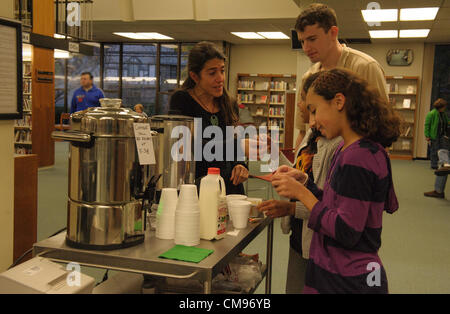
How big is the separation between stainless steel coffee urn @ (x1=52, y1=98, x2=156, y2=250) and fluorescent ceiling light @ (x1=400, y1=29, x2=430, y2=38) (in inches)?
404

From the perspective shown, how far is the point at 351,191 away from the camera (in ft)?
4.04

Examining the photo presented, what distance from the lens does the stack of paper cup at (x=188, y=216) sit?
1.44 metres

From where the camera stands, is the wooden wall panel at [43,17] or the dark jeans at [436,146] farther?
the dark jeans at [436,146]

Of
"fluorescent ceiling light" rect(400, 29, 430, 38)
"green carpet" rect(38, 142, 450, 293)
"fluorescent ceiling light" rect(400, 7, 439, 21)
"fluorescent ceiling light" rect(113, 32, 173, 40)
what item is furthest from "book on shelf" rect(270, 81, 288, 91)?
"green carpet" rect(38, 142, 450, 293)

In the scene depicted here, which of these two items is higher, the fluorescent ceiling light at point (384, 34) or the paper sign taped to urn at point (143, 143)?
the fluorescent ceiling light at point (384, 34)

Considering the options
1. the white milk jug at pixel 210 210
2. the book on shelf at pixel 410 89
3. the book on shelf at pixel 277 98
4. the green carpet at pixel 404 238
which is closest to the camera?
the white milk jug at pixel 210 210

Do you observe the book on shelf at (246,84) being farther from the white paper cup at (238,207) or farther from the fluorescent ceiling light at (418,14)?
the white paper cup at (238,207)

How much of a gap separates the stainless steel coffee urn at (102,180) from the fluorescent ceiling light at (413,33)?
10268 mm

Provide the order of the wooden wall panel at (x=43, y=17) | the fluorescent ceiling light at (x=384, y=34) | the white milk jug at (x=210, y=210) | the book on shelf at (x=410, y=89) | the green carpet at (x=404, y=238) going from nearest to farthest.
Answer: the white milk jug at (x=210, y=210), the green carpet at (x=404, y=238), the wooden wall panel at (x=43, y=17), the fluorescent ceiling light at (x=384, y=34), the book on shelf at (x=410, y=89)

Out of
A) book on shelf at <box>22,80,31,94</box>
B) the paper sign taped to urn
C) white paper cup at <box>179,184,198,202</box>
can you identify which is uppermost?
book on shelf at <box>22,80,31,94</box>

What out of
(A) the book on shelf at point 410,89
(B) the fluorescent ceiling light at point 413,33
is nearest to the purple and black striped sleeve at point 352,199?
(B) the fluorescent ceiling light at point 413,33

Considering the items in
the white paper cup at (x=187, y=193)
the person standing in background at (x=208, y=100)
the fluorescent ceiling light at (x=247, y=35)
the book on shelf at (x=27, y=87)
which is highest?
→ the fluorescent ceiling light at (x=247, y=35)

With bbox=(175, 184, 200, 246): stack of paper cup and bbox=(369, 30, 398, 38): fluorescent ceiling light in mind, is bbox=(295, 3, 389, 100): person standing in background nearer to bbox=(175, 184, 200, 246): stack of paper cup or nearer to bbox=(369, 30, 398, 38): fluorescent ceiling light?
bbox=(175, 184, 200, 246): stack of paper cup

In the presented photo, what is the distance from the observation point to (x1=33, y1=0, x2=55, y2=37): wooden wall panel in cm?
797
